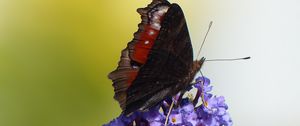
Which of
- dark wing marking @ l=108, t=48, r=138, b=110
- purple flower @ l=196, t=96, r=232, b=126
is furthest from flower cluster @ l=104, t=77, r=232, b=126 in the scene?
dark wing marking @ l=108, t=48, r=138, b=110

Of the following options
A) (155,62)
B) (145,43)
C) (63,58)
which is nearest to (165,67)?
(155,62)

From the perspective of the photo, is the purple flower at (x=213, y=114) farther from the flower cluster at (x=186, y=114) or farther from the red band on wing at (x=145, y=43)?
the red band on wing at (x=145, y=43)

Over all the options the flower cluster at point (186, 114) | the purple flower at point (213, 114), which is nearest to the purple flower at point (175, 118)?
the flower cluster at point (186, 114)

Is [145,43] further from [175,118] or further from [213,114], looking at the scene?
[213,114]

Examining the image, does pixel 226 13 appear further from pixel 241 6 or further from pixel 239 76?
pixel 239 76

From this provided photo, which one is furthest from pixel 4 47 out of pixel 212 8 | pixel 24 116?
pixel 212 8

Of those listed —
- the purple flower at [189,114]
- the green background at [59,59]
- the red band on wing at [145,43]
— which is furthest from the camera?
the green background at [59,59]
